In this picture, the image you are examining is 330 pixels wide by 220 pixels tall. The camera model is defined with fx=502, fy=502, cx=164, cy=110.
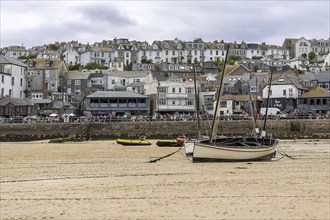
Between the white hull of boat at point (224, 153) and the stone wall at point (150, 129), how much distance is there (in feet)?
102

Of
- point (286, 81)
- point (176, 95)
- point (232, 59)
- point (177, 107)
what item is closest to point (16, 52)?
point (232, 59)

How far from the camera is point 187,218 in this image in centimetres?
1291

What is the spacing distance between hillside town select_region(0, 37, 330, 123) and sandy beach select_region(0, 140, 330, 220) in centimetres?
3258

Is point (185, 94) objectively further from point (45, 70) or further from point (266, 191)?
point (266, 191)

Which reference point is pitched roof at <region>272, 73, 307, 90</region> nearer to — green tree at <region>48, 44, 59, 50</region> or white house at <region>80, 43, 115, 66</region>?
white house at <region>80, 43, 115, 66</region>

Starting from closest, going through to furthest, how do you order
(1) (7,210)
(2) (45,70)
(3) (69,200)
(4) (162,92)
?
(1) (7,210), (3) (69,200), (4) (162,92), (2) (45,70)

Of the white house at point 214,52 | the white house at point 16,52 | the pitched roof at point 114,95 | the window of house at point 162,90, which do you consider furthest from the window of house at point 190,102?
the white house at point 16,52

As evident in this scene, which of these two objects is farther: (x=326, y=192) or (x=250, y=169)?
(x=250, y=169)

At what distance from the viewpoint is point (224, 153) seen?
1161 inches

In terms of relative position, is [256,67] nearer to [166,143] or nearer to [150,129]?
[150,129]

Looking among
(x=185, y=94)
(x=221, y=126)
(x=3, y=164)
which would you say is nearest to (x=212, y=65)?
(x=185, y=94)

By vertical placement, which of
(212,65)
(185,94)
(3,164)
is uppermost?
(212,65)

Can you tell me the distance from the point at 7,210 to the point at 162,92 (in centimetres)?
7006

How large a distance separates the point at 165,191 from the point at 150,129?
45.7 m
